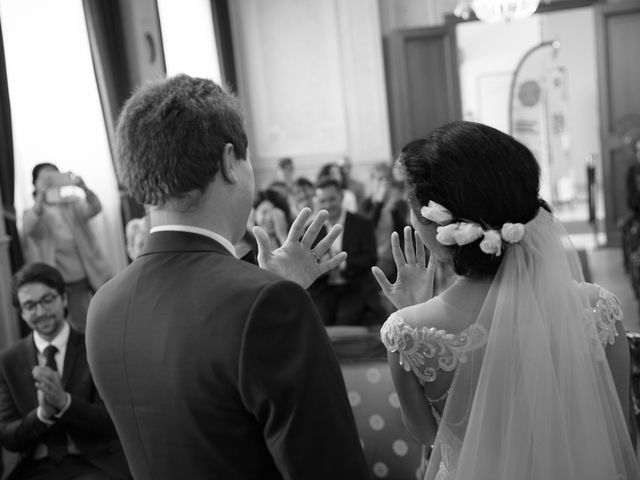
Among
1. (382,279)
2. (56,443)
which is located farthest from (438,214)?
(56,443)

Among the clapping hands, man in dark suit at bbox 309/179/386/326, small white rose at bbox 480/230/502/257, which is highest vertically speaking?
small white rose at bbox 480/230/502/257

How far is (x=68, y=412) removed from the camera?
244 centimetres

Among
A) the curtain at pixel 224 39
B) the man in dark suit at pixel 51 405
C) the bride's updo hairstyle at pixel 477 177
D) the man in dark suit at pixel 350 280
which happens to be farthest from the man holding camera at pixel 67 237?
the curtain at pixel 224 39

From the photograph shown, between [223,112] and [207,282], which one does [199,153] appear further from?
[207,282]

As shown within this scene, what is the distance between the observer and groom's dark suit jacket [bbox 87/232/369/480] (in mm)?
1061

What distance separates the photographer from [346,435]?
43.8 inches

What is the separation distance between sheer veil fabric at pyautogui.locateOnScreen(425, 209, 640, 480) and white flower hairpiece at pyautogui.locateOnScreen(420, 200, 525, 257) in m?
0.06

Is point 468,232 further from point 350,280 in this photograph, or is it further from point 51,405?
point 350,280

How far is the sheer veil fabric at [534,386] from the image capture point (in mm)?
1431

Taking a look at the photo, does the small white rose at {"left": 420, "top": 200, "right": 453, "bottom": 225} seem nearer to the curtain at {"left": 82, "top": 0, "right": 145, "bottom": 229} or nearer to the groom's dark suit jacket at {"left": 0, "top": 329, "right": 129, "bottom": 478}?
the groom's dark suit jacket at {"left": 0, "top": 329, "right": 129, "bottom": 478}

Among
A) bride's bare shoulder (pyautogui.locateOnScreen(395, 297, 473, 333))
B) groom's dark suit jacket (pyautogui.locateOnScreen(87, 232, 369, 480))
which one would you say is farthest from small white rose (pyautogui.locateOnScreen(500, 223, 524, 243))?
groom's dark suit jacket (pyautogui.locateOnScreen(87, 232, 369, 480))

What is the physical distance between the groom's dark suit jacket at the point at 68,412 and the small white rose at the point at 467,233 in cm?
153

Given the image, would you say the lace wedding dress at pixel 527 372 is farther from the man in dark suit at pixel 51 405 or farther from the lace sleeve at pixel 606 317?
the man in dark suit at pixel 51 405

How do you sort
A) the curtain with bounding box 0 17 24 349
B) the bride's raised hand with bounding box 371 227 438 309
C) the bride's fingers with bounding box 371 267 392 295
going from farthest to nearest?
the curtain with bounding box 0 17 24 349 → the bride's raised hand with bounding box 371 227 438 309 → the bride's fingers with bounding box 371 267 392 295
